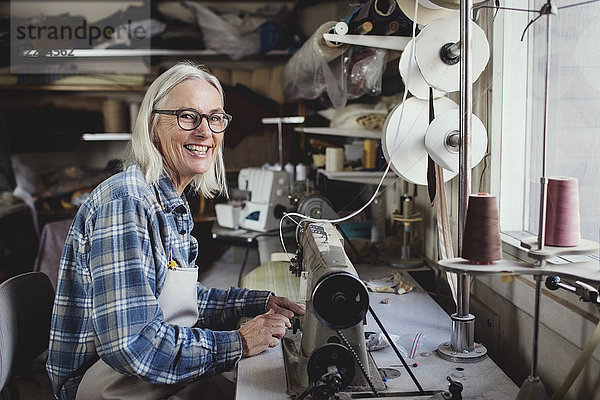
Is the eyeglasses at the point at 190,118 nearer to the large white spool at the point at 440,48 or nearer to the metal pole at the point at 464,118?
the large white spool at the point at 440,48

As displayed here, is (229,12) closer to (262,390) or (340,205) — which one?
(340,205)

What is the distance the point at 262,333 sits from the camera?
4.98ft

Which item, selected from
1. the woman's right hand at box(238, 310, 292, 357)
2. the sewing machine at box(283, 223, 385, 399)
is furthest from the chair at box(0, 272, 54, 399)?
the sewing machine at box(283, 223, 385, 399)

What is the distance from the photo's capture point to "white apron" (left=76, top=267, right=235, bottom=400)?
1.43m

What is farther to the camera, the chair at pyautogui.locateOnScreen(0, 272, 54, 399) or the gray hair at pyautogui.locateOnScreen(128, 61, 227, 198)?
the gray hair at pyautogui.locateOnScreen(128, 61, 227, 198)

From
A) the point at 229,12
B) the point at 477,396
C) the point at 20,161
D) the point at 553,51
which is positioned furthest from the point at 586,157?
the point at 20,161

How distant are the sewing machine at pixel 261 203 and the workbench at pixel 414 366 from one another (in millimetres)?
1300

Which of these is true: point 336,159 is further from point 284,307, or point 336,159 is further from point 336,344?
point 336,344

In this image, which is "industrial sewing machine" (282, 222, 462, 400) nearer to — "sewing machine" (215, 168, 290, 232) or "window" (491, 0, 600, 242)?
"window" (491, 0, 600, 242)

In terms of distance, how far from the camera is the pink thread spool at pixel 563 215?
1.15 m

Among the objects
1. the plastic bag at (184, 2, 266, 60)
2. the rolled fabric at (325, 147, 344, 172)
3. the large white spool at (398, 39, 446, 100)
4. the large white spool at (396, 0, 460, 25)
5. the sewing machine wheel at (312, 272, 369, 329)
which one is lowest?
the sewing machine wheel at (312, 272, 369, 329)

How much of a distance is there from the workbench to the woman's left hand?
0.27ft

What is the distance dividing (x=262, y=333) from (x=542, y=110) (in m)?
1.02

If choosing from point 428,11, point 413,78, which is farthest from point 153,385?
point 428,11
